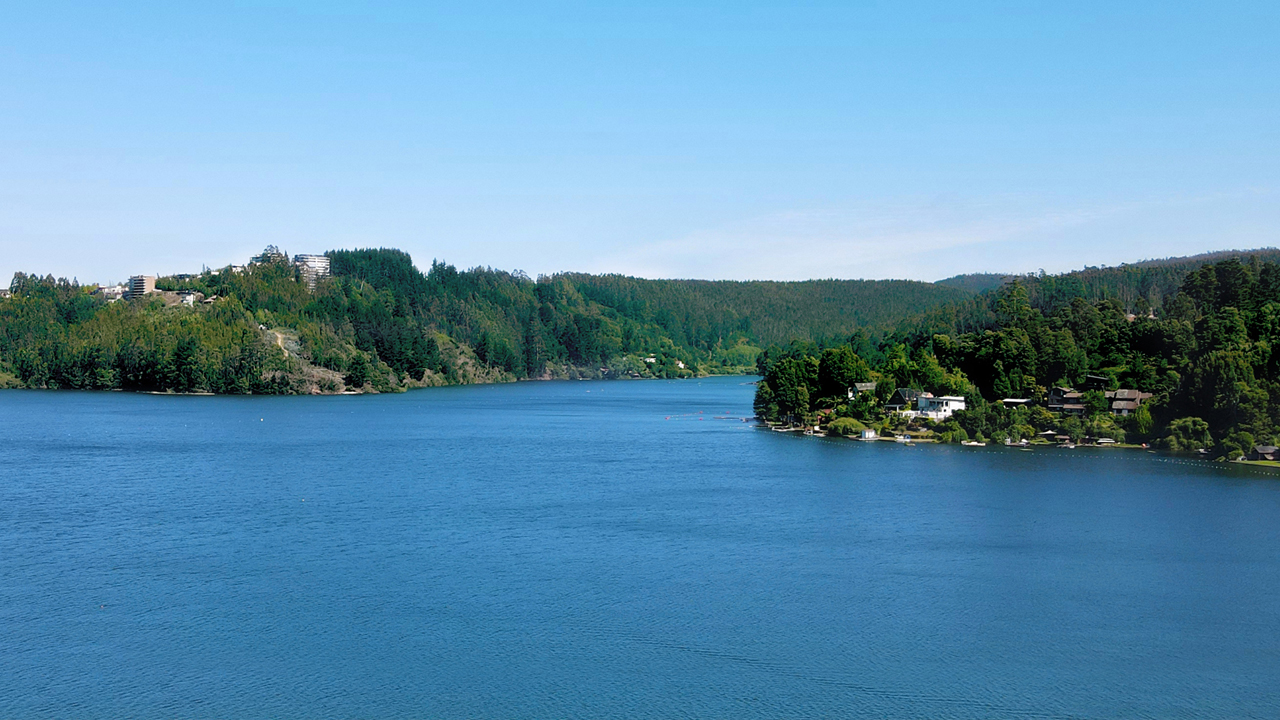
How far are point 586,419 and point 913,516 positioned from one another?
51.3 meters

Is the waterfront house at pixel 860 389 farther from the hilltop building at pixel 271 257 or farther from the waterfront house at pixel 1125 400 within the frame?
the hilltop building at pixel 271 257

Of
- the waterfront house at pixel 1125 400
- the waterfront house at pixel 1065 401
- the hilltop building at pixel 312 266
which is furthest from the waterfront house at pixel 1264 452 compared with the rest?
the hilltop building at pixel 312 266

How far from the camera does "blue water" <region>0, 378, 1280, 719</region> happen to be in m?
21.9

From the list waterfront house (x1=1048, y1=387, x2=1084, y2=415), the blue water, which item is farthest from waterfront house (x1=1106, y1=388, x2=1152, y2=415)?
the blue water

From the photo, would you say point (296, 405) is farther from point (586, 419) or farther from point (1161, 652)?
point (1161, 652)

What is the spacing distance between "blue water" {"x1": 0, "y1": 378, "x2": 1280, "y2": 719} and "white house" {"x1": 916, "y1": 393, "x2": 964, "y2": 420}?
1614cm

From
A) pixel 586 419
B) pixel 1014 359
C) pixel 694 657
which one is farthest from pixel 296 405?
pixel 694 657

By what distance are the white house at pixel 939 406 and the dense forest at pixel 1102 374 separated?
2.83 feet

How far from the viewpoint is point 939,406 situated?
73.5 metres

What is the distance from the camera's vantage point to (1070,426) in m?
66.2

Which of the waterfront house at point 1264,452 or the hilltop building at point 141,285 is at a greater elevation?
the hilltop building at point 141,285

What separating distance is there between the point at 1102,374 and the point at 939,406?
12.3 metres

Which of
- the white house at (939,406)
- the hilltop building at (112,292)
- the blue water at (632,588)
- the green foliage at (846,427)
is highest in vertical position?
the hilltop building at (112,292)

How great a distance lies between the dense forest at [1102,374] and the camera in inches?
2359
